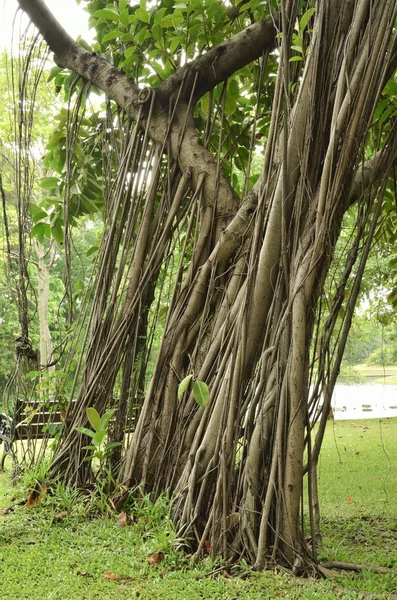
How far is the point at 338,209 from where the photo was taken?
2.00 meters

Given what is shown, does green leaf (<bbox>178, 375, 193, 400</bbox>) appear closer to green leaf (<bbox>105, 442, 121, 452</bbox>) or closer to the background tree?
the background tree

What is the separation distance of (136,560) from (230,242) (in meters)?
1.22

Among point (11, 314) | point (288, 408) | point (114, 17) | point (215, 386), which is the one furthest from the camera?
point (11, 314)

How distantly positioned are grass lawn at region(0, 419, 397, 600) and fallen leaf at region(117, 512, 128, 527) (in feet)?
0.06

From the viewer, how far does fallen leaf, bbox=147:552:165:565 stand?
1.92 meters

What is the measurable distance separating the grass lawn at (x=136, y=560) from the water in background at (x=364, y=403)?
7.26 meters

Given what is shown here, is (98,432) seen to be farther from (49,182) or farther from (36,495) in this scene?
(49,182)

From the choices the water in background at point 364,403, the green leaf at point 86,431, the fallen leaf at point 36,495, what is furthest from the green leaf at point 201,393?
the water in background at point 364,403

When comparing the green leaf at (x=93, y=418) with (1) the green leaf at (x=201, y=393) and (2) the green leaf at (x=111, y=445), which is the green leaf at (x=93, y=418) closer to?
(2) the green leaf at (x=111, y=445)

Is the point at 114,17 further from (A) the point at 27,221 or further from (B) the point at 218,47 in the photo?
(A) the point at 27,221

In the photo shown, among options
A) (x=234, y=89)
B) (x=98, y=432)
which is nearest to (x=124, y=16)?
(x=234, y=89)

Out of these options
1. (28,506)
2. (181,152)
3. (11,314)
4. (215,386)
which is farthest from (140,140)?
(11,314)

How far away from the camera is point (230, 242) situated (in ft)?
7.76

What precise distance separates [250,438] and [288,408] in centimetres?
20
